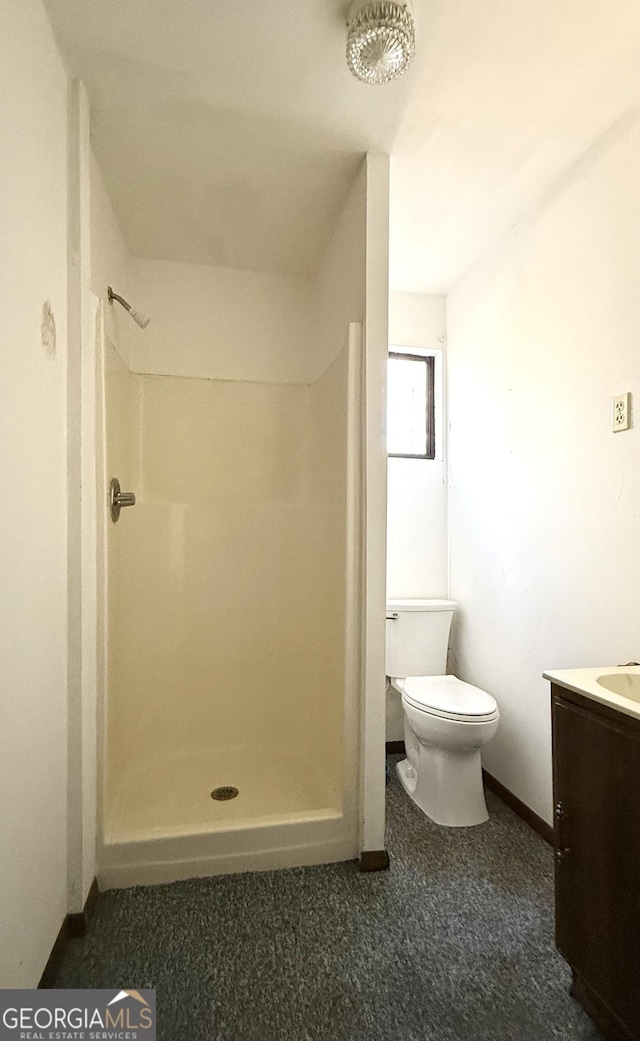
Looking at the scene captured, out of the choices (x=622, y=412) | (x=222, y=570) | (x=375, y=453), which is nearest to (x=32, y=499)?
(x=375, y=453)

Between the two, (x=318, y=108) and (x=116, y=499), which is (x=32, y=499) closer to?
(x=116, y=499)

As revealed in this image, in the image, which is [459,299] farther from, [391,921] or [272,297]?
[391,921]

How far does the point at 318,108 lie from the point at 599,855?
1963 mm

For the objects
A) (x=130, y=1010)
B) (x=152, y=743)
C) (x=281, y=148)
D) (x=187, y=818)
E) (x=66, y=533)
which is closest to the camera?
(x=130, y=1010)

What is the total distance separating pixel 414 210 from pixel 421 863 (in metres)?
2.29

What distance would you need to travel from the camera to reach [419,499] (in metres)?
2.46

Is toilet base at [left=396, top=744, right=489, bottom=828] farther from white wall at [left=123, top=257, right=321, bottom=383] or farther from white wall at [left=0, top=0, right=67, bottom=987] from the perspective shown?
white wall at [left=123, top=257, right=321, bottom=383]

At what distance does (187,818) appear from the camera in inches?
66.7

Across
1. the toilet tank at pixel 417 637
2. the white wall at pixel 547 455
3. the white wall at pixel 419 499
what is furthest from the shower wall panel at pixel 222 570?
the white wall at pixel 547 455

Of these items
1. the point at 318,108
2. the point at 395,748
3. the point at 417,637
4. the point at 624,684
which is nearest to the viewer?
the point at 624,684

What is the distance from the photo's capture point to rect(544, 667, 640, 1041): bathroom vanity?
36.6 inches

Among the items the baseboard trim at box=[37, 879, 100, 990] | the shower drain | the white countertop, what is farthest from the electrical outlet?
the baseboard trim at box=[37, 879, 100, 990]

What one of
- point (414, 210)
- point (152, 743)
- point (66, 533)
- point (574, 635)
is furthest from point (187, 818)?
point (414, 210)

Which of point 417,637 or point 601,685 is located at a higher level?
point 601,685
